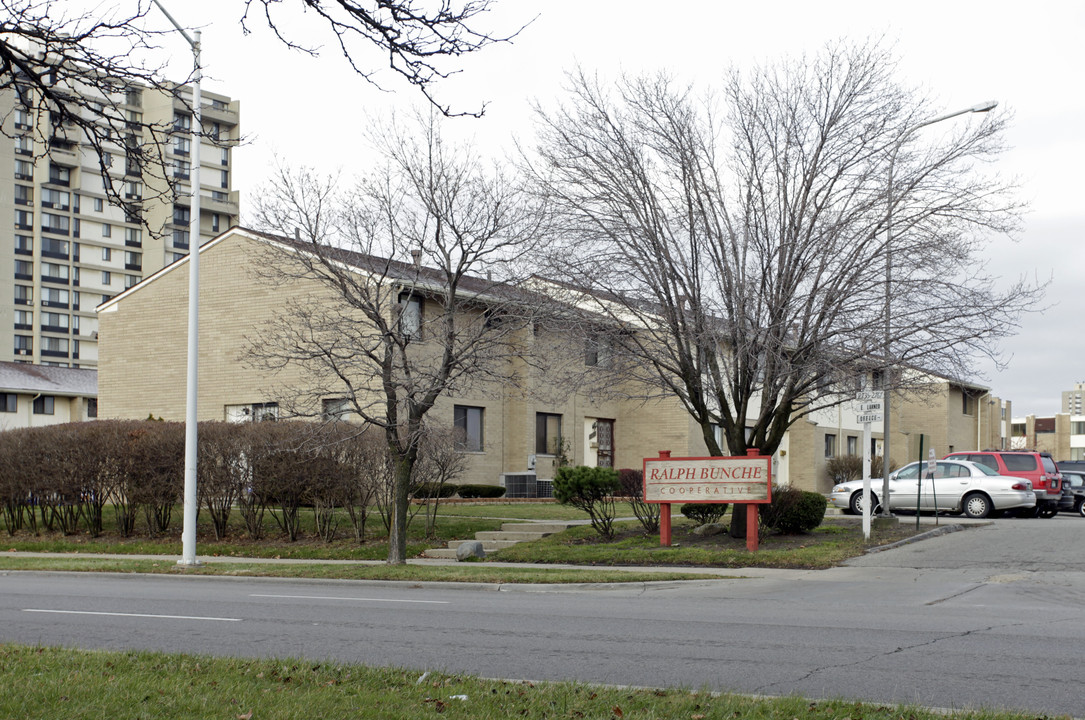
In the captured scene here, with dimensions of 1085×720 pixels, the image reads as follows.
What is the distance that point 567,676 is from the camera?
8383 millimetres

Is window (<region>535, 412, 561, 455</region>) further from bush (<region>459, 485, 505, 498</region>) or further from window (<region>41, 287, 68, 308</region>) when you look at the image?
window (<region>41, 287, 68, 308</region>)

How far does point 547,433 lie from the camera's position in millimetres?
38219

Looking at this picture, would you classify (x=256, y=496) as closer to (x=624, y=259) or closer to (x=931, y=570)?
(x=624, y=259)

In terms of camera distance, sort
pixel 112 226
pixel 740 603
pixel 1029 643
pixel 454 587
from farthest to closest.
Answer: pixel 112 226
pixel 454 587
pixel 740 603
pixel 1029 643

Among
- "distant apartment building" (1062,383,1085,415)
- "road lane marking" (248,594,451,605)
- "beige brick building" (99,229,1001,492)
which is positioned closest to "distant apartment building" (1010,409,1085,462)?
"distant apartment building" (1062,383,1085,415)

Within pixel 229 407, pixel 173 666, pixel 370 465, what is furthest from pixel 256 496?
pixel 173 666

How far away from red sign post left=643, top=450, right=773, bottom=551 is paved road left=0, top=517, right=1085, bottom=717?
221 centimetres

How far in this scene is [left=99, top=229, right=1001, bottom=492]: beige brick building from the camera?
35.0 m

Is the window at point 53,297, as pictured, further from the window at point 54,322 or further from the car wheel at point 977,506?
the car wheel at point 977,506

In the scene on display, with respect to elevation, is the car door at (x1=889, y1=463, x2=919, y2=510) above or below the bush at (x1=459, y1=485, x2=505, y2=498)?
above

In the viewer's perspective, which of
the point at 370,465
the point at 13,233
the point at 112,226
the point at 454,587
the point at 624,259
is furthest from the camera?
the point at 112,226

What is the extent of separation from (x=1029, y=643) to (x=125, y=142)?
883 cm

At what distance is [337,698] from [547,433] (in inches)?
1235

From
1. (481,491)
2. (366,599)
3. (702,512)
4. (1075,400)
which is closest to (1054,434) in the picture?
(1075,400)
